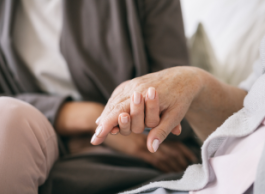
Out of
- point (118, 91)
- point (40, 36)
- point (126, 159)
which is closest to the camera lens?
point (118, 91)

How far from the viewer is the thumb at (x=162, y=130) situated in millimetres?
345


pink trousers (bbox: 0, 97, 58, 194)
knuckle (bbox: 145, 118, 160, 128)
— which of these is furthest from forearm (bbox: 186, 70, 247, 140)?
pink trousers (bbox: 0, 97, 58, 194)

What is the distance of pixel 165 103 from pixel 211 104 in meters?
0.15

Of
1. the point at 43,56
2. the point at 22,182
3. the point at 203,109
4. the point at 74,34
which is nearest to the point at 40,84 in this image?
the point at 43,56

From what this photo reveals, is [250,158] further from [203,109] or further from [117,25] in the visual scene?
[117,25]

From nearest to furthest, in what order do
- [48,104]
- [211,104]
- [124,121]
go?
[124,121]
[211,104]
[48,104]

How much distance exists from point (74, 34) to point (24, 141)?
1.26 ft

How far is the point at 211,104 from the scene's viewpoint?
1.53 ft

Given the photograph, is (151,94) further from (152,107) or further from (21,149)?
(21,149)

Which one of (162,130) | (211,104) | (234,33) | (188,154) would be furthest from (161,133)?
(234,33)

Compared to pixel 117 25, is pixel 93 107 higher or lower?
lower

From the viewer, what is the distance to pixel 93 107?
67cm

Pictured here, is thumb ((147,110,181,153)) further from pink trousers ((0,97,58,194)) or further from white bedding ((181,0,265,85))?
white bedding ((181,0,265,85))

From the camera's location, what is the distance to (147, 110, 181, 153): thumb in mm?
345
